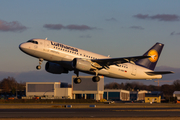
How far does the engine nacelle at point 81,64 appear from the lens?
4559 cm

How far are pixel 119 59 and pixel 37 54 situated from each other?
45.2 ft

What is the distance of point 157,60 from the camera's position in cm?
5881

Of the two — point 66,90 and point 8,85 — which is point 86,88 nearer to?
point 66,90

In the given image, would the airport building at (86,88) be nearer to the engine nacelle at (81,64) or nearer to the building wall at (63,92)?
the building wall at (63,92)

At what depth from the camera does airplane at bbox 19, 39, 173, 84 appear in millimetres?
44250

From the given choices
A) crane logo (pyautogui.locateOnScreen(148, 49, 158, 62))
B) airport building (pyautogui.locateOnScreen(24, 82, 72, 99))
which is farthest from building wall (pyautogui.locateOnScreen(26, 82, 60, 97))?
crane logo (pyautogui.locateOnScreen(148, 49, 158, 62))

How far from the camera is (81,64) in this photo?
45938 millimetres

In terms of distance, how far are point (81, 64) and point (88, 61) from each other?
2221 millimetres

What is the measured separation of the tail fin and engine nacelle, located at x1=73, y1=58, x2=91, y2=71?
1331 centimetres

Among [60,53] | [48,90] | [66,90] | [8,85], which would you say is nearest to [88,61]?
[60,53]

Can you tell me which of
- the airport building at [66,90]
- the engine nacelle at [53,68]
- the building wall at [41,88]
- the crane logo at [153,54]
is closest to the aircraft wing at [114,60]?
the engine nacelle at [53,68]

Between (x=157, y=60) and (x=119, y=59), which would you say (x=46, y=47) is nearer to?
(x=119, y=59)

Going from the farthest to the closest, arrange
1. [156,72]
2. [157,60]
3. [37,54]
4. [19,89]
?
[19,89], [157,60], [156,72], [37,54]

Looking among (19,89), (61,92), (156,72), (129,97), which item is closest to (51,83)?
(61,92)
